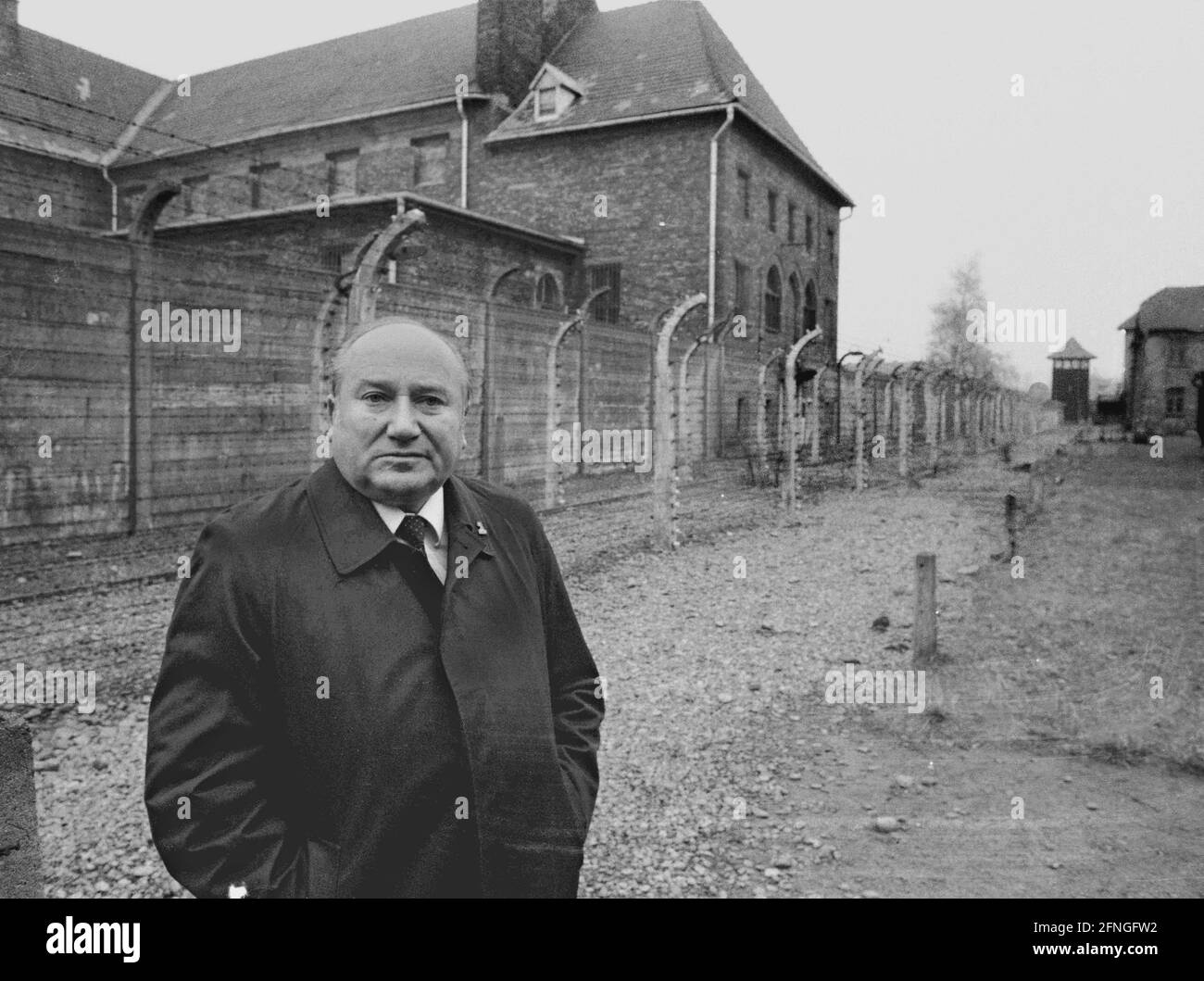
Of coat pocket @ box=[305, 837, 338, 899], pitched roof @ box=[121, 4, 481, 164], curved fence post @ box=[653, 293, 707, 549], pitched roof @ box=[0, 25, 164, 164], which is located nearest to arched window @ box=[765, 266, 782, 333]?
pitched roof @ box=[121, 4, 481, 164]

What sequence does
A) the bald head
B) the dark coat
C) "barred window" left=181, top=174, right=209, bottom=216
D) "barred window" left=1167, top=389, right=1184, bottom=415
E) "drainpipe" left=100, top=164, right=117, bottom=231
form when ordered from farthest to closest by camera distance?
1. "barred window" left=1167, top=389, right=1184, bottom=415
2. "drainpipe" left=100, top=164, right=117, bottom=231
3. "barred window" left=181, top=174, right=209, bottom=216
4. the bald head
5. the dark coat

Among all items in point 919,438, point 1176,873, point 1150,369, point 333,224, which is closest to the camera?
point 1176,873

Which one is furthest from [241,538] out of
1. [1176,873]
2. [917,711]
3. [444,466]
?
[917,711]

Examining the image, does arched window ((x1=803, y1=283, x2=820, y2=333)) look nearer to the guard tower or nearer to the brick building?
the brick building

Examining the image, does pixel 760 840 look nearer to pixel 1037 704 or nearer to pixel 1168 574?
pixel 1037 704

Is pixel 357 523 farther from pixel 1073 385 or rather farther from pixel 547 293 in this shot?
pixel 1073 385

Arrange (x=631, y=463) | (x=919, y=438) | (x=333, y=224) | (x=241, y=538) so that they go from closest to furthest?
(x=241, y=538) < (x=631, y=463) < (x=333, y=224) < (x=919, y=438)

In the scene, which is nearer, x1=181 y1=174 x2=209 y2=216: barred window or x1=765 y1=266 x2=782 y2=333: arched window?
x1=765 y1=266 x2=782 y2=333: arched window

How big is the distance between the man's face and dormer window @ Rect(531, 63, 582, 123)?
87.3 ft

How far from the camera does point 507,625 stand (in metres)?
1.92

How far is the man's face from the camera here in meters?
1.88

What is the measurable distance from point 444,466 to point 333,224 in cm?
2311

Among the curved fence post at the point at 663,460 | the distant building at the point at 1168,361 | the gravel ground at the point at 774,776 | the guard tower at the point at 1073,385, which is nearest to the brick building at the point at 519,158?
the curved fence post at the point at 663,460

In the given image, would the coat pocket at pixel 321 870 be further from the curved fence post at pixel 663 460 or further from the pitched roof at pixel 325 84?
the pitched roof at pixel 325 84
